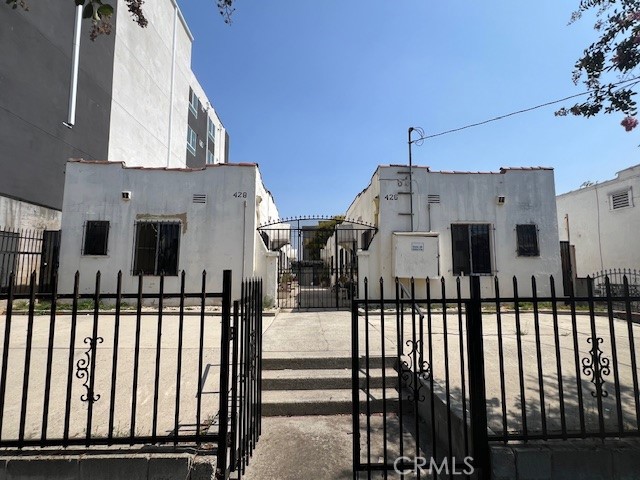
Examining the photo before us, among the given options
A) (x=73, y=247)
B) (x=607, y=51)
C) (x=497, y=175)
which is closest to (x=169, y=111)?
(x=73, y=247)

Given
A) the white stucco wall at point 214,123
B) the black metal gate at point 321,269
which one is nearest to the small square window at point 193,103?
the white stucco wall at point 214,123

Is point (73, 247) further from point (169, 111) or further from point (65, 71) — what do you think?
point (169, 111)

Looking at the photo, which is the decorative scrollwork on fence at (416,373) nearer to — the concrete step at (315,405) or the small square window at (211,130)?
the concrete step at (315,405)

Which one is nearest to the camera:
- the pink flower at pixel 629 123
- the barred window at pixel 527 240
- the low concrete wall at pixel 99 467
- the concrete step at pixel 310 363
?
the low concrete wall at pixel 99 467

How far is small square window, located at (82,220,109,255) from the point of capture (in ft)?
32.4

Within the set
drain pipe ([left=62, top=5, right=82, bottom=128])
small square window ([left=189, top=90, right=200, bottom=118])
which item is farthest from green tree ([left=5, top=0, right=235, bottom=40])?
small square window ([left=189, top=90, right=200, bottom=118])

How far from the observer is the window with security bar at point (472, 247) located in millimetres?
10492

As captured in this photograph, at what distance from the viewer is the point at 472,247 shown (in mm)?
10539

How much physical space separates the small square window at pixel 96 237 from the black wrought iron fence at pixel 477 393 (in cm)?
842

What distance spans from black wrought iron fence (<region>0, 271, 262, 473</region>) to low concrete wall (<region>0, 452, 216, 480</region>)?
0.33 ft

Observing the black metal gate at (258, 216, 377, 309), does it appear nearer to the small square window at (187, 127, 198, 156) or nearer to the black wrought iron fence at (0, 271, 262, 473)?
the black wrought iron fence at (0, 271, 262, 473)

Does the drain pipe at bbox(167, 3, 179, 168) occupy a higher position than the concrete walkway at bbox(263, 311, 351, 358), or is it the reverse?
the drain pipe at bbox(167, 3, 179, 168)

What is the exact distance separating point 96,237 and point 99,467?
914cm

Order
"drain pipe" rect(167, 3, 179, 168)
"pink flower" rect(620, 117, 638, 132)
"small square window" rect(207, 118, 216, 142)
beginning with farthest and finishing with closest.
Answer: "small square window" rect(207, 118, 216, 142) < "drain pipe" rect(167, 3, 179, 168) < "pink flower" rect(620, 117, 638, 132)
